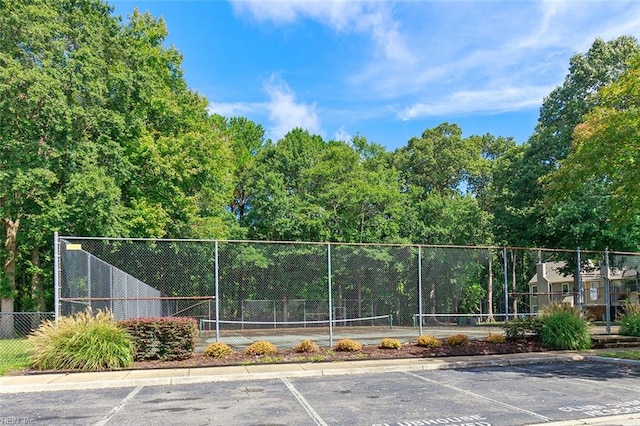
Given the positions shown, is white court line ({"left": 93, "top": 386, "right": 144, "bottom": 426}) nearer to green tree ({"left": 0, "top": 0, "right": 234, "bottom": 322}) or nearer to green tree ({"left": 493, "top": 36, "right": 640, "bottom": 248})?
green tree ({"left": 0, "top": 0, "right": 234, "bottom": 322})

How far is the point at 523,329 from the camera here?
14883 mm

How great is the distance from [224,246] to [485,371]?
18.2 metres

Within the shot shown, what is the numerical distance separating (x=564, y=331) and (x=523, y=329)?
1.07 m

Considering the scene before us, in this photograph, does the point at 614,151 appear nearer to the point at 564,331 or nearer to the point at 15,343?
the point at 564,331

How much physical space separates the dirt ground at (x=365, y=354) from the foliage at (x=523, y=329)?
18cm

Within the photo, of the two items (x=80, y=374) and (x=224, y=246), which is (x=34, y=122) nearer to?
(x=224, y=246)

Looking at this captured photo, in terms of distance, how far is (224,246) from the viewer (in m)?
27.3

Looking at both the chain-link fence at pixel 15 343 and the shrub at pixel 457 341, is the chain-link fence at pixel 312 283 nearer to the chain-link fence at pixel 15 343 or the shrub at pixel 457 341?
the chain-link fence at pixel 15 343

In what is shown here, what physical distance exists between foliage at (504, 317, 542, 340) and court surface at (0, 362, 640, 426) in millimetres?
3854

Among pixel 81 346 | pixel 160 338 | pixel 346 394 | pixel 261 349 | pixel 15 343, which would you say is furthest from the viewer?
pixel 15 343

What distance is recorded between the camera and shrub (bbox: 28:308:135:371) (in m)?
11.0

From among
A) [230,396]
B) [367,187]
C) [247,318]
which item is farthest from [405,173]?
[230,396]

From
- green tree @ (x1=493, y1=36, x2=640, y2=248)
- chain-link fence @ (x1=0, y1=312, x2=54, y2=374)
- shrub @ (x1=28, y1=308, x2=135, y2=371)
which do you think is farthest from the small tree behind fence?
shrub @ (x1=28, y1=308, x2=135, y2=371)

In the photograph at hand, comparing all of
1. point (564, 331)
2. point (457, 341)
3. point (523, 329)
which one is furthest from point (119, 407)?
point (564, 331)
